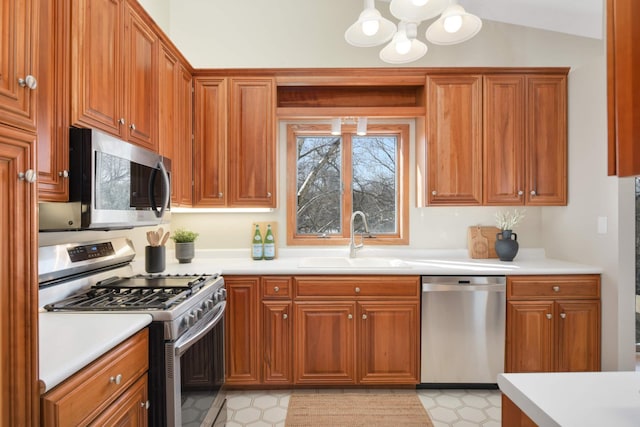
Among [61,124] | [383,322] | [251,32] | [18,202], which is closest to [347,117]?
[251,32]

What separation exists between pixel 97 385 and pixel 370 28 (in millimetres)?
1860

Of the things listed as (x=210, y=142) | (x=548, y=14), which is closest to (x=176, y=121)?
(x=210, y=142)

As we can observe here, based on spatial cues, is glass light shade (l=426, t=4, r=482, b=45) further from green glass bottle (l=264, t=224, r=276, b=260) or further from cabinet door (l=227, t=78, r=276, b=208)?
green glass bottle (l=264, t=224, r=276, b=260)

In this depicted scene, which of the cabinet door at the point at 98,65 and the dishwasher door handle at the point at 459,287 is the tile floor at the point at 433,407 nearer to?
the dishwasher door handle at the point at 459,287

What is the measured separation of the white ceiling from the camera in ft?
9.31

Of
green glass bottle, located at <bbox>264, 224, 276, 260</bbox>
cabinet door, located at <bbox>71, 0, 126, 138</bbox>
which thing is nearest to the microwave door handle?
cabinet door, located at <bbox>71, 0, 126, 138</bbox>

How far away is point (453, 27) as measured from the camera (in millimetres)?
1728

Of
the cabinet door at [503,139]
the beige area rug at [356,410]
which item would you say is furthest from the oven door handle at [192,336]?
the cabinet door at [503,139]

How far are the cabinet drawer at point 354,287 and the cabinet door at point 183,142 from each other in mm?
1022

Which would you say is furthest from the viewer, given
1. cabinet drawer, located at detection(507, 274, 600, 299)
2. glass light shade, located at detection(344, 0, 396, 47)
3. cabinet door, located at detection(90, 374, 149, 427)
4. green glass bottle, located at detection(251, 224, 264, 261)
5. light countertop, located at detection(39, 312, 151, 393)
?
green glass bottle, located at detection(251, 224, 264, 261)

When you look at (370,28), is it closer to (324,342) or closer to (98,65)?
(98,65)

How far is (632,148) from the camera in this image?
50 cm

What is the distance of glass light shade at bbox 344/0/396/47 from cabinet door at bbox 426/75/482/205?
3.55ft

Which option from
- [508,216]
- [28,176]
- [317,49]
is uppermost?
[317,49]
